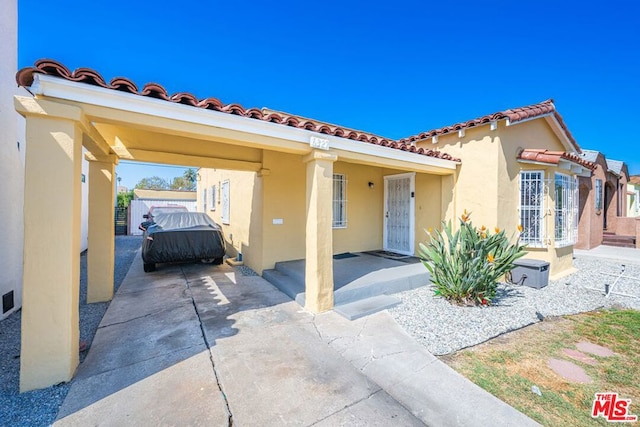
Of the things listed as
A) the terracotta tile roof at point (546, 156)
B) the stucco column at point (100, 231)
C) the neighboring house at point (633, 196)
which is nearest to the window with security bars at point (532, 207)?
the terracotta tile roof at point (546, 156)

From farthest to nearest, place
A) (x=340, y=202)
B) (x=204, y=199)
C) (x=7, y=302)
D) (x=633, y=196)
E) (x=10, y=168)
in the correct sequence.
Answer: (x=633, y=196) < (x=204, y=199) < (x=340, y=202) < (x=10, y=168) < (x=7, y=302)

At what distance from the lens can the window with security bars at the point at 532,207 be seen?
26.7 feet

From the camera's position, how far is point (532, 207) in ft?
26.9

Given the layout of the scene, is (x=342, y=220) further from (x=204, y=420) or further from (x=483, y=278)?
(x=204, y=420)

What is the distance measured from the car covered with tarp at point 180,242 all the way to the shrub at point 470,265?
6858mm

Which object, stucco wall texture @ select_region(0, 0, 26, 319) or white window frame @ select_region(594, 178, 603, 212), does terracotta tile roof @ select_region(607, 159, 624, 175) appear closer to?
white window frame @ select_region(594, 178, 603, 212)

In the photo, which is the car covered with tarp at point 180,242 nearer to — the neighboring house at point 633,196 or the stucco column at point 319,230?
the stucco column at point 319,230

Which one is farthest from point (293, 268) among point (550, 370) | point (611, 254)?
point (611, 254)

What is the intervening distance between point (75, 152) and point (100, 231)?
144 inches

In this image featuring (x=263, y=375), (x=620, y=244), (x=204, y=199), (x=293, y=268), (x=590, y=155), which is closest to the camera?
(x=263, y=375)

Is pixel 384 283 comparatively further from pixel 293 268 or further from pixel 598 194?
pixel 598 194

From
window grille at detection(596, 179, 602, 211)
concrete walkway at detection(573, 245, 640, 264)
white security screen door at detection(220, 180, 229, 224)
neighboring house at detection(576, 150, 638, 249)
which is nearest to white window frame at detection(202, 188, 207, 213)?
white security screen door at detection(220, 180, 229, 224)

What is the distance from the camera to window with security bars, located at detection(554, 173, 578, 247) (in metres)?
8.69

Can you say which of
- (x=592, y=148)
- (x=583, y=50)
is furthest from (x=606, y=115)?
(x=583, y=50)
